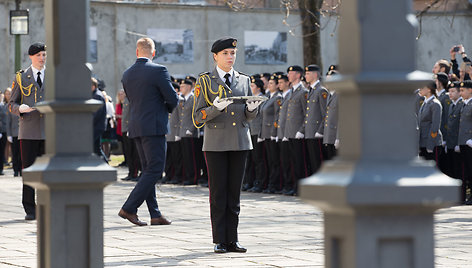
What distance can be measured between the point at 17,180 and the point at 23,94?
9613mm

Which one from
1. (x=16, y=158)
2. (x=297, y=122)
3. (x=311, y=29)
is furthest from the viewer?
(x=16, y=158)

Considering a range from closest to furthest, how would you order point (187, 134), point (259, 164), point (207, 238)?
point (207, 238) < point (259, 164) < point (187, 134)

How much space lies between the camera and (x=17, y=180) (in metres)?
21.5

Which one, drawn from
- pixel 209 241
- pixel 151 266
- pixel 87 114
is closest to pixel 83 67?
pixel 87 114

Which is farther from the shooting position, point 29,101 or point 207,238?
point 29,101

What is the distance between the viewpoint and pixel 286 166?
17578 millimetres

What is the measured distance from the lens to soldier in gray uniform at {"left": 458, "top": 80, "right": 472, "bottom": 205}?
48.9 ft

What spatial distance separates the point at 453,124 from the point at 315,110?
2.22 m

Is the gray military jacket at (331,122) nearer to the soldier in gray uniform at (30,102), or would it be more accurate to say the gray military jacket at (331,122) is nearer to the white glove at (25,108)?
the soldier in gray uniform at (30,102)

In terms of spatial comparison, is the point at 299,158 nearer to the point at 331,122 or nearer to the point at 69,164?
the point at 331,122

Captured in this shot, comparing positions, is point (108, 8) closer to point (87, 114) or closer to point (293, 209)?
point (293, 209)

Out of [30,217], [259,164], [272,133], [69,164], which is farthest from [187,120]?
[69,164]

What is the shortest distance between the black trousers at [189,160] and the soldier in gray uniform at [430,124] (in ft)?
19.3

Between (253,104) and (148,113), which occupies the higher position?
(253,104)
